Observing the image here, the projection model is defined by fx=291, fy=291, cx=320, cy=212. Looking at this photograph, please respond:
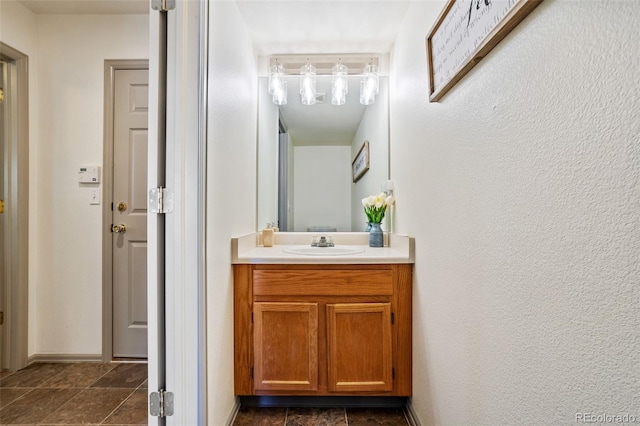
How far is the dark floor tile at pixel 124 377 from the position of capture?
70.4 inches

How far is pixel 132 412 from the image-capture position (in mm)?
1545

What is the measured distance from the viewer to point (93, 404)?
1.61m

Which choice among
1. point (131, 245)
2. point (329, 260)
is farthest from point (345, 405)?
point (131, 245)

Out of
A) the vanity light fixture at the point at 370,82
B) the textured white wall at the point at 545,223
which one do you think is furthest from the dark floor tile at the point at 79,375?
the vanity light fixture at the point at 370,82

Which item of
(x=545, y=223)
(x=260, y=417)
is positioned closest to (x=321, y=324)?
(x=260, y=417)

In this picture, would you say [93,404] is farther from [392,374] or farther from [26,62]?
[26,62]

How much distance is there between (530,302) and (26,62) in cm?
305

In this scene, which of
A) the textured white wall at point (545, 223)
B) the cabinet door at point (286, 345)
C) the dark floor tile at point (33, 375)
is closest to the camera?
the textured white wall at point (545, 223)

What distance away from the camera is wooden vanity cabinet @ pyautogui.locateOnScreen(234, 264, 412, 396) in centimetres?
150

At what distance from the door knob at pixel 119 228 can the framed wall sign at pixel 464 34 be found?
2.13 meters

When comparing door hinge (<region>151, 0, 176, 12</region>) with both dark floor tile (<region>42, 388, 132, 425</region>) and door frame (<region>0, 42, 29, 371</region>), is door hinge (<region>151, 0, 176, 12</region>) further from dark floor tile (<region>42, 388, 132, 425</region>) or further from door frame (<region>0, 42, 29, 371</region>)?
dark floor tile (<region>42, 388, 132, 425</region>)

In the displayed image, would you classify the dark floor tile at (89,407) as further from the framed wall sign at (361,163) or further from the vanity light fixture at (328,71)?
the vanity light fixture at (328,71)

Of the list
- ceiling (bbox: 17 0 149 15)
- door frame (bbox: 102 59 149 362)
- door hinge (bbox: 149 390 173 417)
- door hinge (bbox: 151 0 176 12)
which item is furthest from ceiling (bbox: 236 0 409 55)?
door hinge (bbox: 149 390 173 417)

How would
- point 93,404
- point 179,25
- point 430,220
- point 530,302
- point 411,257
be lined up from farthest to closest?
1. point 93,404
2. point 411,257
3. point 430,220
4. point 179,25
5. point 530,302
